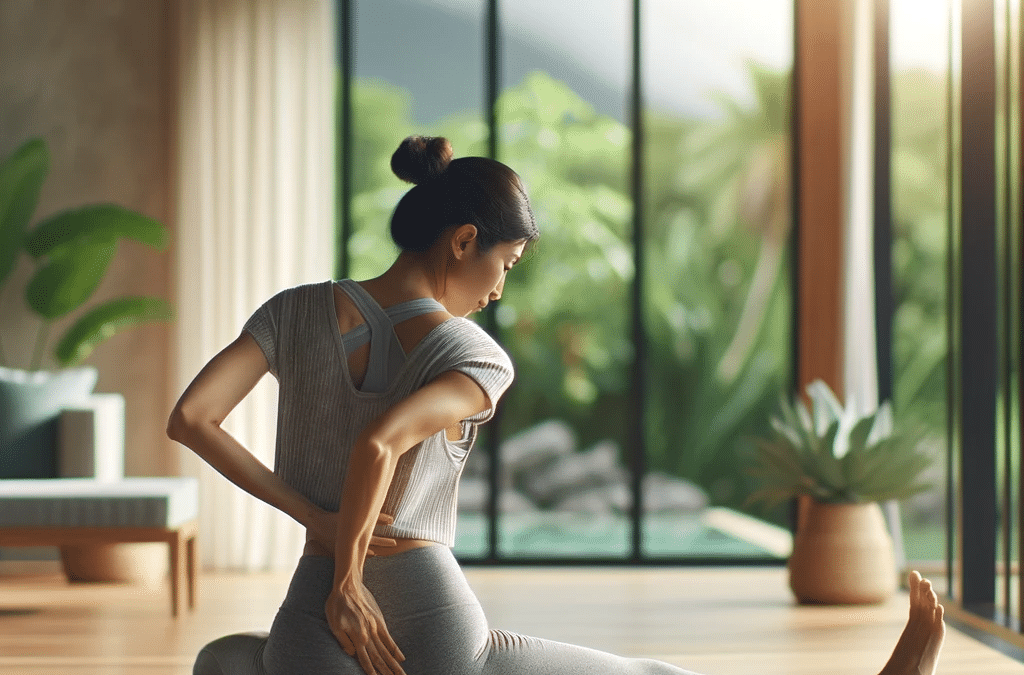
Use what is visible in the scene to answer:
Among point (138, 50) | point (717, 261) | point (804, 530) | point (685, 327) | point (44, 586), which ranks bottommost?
point (44, 586)

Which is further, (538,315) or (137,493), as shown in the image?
(538,315)

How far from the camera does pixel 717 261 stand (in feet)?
16.8

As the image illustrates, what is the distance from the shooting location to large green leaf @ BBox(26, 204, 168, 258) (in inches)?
175

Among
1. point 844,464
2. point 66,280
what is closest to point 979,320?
point 844,464

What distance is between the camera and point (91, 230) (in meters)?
4.46

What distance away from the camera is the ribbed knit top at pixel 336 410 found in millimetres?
1326

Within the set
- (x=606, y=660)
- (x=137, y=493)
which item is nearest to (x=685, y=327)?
(x=137, y=493)

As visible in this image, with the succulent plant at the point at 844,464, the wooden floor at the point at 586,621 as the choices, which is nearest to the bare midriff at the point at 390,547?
the wooden floor at the point at 586,621

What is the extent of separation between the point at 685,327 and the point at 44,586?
9.62ft

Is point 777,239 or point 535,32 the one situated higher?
point 535,32

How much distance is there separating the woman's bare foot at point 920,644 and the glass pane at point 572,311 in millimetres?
3272

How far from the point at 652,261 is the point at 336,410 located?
12.6 feet

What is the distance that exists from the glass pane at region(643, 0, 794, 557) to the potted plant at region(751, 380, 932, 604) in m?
1.12

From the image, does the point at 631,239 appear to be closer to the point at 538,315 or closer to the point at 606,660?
the point at 538,315
